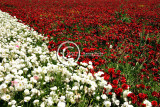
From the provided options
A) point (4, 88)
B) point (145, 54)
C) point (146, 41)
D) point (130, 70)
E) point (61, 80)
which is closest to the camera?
point (4, 88)

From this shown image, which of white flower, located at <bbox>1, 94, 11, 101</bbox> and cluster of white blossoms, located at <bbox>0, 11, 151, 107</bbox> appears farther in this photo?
cluster of white blossoms, located at <bbox>0, 11, 151, 107</bbox>

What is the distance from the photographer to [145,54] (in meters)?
3.88

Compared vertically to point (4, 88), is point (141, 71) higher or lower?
lower

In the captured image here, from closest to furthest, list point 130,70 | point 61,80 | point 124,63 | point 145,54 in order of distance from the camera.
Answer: point 61,80, point 130,70, point 124,63, point 145,54

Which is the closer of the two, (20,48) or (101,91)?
(101,91)

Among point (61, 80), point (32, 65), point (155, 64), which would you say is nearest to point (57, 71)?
point (61, 80)

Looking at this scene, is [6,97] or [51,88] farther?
[51,88]

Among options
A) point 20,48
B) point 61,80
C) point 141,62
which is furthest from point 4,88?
point 141,62

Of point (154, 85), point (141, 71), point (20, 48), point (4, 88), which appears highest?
point (20, 48)

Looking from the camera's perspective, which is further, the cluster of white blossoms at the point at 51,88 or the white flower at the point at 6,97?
the cluster of white blossoms at the point at 51,88

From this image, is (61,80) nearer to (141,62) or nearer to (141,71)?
(141,71)

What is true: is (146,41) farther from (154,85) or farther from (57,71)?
(57,71)

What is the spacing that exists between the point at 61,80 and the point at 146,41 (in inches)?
129

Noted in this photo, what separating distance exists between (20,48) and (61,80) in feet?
6.16
